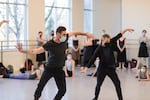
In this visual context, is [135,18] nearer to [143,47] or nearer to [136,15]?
[136,15]

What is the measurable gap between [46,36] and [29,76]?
15.0 ft

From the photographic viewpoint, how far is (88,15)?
17.1 m

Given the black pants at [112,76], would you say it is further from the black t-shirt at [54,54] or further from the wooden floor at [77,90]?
the black t-shirt at [54,54]

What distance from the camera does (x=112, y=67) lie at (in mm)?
6367

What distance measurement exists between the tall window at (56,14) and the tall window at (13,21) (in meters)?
1.46

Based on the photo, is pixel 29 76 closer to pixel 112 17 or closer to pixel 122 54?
pixel 122 54

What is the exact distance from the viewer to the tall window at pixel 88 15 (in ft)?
55.7

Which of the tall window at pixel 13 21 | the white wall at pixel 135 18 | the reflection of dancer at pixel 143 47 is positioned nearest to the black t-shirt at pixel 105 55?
the tall window at pixel 13 21

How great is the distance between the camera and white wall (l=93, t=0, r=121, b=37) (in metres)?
16.1

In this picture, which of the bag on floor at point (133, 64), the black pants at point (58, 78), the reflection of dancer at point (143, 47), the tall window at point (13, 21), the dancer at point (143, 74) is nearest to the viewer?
the black pants at point (58, 78)

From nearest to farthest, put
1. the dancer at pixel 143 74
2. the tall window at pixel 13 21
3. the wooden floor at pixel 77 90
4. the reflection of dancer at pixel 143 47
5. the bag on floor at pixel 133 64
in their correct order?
→ the wooden floor at pixel 77 90 < the dancer at pixel 143 74 < the tall window at pixel 13 21 < the reflection of dancer at pixel 143 47 < the bag on floor at pixel 133 64

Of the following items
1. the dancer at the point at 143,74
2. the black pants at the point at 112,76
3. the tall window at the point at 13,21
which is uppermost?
the tall window at the point at 13,21

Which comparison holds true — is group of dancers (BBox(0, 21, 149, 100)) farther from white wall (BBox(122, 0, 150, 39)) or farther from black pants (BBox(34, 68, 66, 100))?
white wall (BBox(122, 0, 150, 39))

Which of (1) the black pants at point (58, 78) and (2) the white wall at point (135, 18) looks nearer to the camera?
(1) the black pants at point (58, 78)
